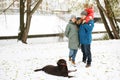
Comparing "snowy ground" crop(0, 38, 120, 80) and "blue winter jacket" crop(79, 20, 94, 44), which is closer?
"snowy ground" crop(0, 38, 120, 80)

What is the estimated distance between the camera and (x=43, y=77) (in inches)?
360

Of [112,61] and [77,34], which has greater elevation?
[77,34]

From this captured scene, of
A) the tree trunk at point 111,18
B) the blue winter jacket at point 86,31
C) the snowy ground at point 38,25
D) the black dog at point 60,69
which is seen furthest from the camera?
the snowy ground at point 38,25

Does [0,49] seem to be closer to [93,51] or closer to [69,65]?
[93,51]

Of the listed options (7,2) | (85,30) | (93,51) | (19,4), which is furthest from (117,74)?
(7,2)

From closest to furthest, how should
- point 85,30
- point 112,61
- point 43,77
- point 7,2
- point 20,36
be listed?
point 43,77
point 85,30
point 112,61
point 20,36
point 7,2

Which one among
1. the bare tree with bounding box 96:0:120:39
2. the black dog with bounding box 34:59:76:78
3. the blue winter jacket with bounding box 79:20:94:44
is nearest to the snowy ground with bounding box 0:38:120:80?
the black dog with bounding box 34:59:76:78

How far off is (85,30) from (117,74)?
5.47ft

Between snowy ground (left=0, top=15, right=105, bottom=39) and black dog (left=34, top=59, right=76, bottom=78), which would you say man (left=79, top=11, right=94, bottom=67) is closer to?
black dog (left=34, top=59, right=76, bottom=78)

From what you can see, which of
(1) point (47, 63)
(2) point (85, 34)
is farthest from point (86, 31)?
(1) point (47, 63)

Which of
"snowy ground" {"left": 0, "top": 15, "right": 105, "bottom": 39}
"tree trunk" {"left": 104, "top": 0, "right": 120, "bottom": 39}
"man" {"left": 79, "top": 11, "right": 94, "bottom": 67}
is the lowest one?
"snowy ground" {"left": 0, "top": 15, "right": 105, "bottom": 39}

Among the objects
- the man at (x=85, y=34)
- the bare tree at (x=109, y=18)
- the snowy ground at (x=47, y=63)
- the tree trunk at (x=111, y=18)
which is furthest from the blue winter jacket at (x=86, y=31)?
the tree trunk at (x=111, y=18)

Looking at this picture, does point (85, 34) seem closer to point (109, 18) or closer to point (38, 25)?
point (109, 18)

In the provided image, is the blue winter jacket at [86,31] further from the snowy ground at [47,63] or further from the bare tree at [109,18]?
the bare tree at [109,18]
